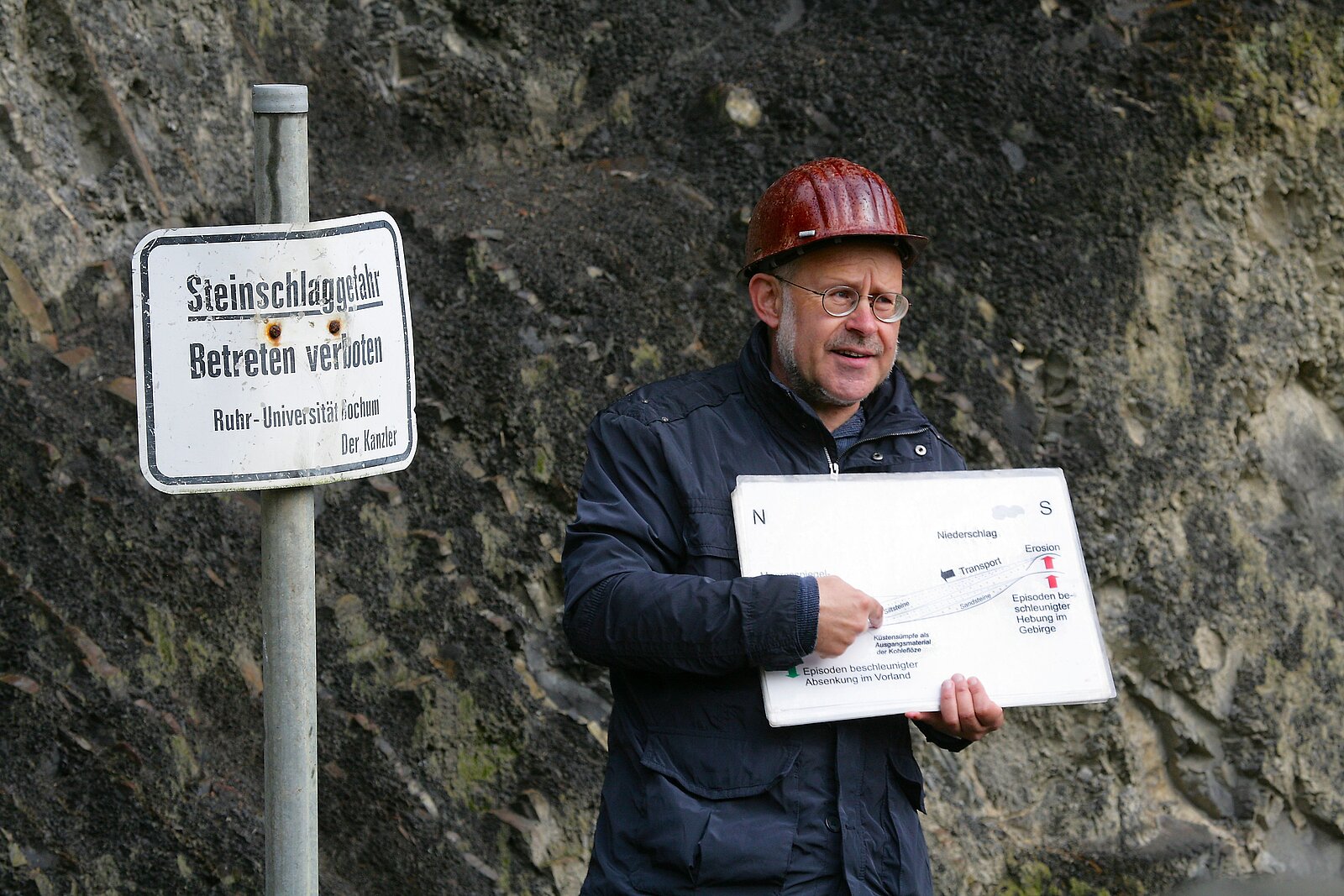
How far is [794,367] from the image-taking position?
2652 millimetres

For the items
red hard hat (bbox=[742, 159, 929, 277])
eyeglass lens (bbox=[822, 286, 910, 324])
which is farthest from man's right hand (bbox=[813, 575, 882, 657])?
red hard hat (bbox=[742, 159, 929, 277])

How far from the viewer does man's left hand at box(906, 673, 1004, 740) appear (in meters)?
2.34

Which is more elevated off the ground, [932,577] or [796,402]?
[796,402]

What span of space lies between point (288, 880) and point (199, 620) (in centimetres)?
215

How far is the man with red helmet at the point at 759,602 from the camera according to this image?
2238 mm

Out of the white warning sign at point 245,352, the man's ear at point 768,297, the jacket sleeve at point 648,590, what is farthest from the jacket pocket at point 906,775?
the white warning sign at point 245,352

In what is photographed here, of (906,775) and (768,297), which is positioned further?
(768,297)

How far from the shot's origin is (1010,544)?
2.52 metres

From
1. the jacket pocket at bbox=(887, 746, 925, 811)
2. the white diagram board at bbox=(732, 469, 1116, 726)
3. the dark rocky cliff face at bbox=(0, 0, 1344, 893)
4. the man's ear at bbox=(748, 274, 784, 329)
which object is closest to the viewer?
the white diagram board at bbox=(732, 469, 1116, 726)

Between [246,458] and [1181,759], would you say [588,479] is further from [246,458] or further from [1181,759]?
[1181,759]

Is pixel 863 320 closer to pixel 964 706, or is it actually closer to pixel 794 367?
pixel 794 367

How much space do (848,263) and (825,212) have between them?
0.12 m

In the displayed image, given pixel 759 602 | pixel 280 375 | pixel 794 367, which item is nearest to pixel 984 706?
pixel 759 602

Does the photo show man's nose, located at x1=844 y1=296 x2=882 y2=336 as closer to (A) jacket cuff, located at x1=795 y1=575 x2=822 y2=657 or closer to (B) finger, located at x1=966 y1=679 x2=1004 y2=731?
(A) jacket cuff, located at x1=795 y1=575 x2=822 y2=657
